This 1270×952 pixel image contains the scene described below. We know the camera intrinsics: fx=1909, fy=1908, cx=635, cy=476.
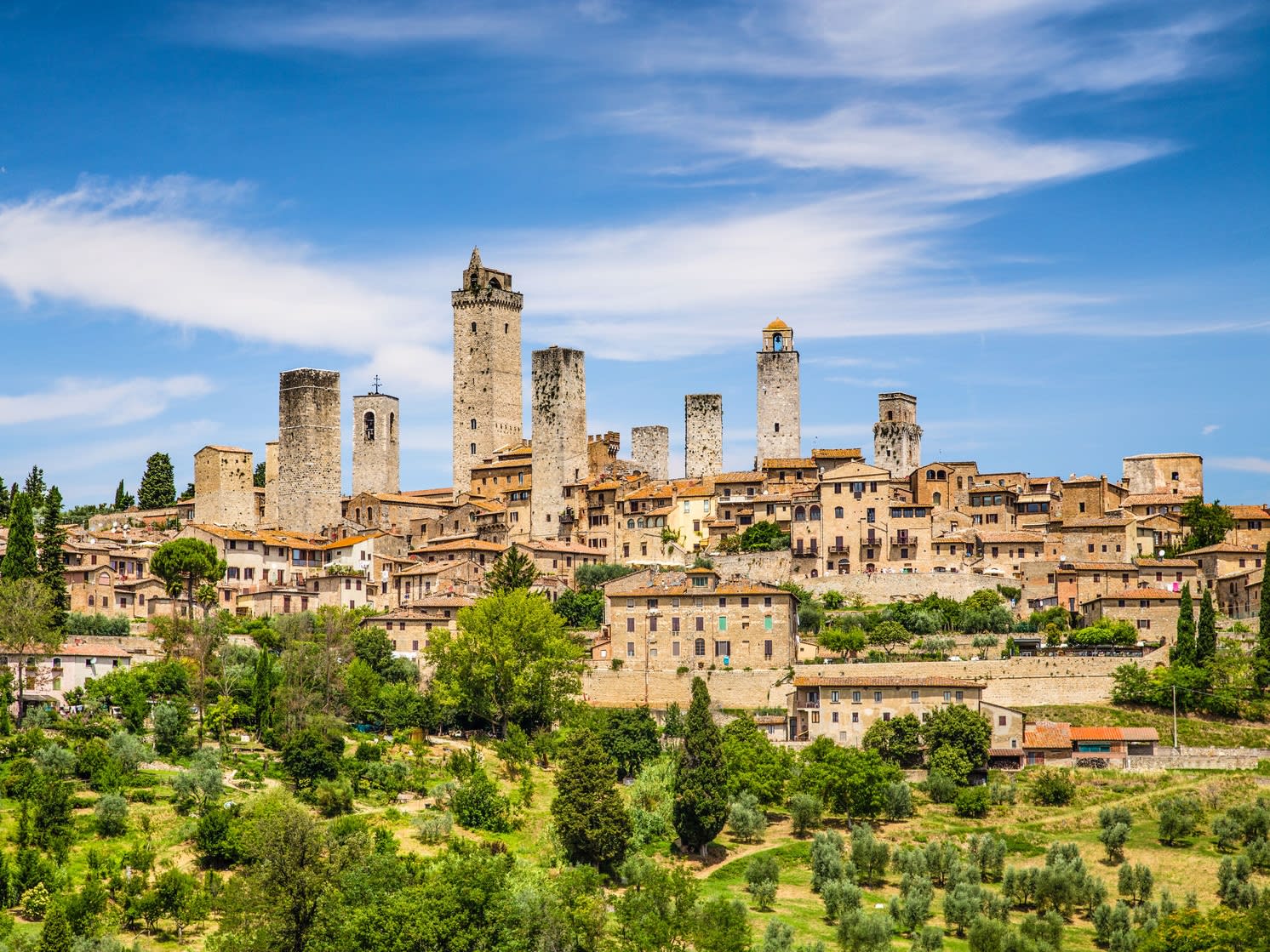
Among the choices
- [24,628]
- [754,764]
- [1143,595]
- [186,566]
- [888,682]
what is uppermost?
[186,566]

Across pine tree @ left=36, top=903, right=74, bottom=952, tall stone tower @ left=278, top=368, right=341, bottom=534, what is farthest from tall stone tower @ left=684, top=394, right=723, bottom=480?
pine tree @ left=36, top=903, right=74, bottom=952

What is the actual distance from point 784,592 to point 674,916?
22.9 meters

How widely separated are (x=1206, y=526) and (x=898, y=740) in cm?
2534

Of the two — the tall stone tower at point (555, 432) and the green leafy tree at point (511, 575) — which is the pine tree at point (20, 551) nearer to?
the green leafy tree at point (511, 575)

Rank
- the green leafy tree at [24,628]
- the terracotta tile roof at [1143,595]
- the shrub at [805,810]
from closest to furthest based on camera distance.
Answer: the shrub at [805,810] → the green leafy tree at [24,628] → the terracotta tile roof at [1143,595]

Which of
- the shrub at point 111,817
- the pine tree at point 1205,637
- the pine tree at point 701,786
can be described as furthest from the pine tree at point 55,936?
the pine tree at point 1205,637

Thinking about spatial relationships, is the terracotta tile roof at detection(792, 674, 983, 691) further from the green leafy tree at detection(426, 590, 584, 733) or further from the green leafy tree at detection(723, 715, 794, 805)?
the green leafy tree at detection(426, 590, 584, 733)

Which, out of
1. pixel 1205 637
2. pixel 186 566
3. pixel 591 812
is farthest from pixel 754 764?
pixel 186 566

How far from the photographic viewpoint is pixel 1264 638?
70312mm

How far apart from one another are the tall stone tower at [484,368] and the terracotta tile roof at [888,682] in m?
39.4

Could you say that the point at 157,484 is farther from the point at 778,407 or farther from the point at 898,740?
the point at 898,740

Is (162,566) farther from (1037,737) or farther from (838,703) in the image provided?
(1037,737)

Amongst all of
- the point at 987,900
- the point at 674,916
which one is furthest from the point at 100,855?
the point at 987,900

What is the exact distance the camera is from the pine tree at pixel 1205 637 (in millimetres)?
70188
